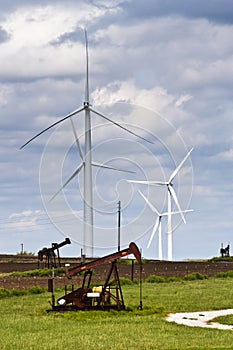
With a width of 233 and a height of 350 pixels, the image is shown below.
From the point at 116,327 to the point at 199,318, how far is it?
185 inches

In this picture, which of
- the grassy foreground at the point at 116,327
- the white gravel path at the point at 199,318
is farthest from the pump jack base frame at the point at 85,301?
the white gravel path at the point at 199,318

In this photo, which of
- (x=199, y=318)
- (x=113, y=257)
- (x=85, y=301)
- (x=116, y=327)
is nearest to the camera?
(x=116, y=327)

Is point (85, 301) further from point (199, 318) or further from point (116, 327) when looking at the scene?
point (116, 327)

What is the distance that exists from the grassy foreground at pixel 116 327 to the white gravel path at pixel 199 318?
1.89 ft

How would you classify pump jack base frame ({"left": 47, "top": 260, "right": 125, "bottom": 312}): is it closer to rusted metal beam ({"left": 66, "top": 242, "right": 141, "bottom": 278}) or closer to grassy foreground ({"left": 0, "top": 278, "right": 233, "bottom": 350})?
rusted metal beam ({"left": 66, "top": 242, "right": 141, "bottom": 278})

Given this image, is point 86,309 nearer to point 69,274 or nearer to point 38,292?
point 69,274

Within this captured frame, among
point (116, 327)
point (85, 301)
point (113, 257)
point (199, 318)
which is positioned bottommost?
point (116, 327)

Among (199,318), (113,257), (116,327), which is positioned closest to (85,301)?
(113,257)

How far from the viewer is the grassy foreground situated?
24.5 metres

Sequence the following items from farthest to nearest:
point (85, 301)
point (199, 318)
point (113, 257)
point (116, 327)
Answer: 1. point (85, 301)
2. point (113, 257)
3. point (199, 318)
4. point (116, 327)

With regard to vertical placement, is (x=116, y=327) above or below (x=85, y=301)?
below

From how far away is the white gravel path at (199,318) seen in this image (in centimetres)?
2992

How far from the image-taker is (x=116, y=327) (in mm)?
28453

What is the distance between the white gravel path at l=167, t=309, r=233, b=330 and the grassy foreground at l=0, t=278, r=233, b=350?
58cm
